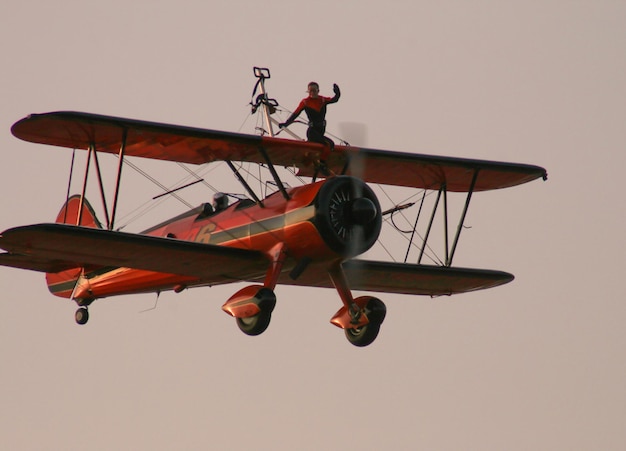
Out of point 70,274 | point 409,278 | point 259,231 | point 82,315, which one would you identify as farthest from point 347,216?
point 70,274

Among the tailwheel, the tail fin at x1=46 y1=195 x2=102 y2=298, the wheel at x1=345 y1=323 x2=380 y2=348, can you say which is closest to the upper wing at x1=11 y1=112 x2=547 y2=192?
the tailwheel

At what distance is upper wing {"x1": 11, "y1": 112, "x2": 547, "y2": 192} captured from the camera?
19.1m

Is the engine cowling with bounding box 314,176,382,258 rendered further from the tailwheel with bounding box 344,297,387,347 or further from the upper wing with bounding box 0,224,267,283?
the upper wing with bounding box 0,224,267,283

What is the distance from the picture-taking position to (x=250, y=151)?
1998cm

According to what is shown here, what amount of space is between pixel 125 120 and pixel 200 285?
3.27 meters

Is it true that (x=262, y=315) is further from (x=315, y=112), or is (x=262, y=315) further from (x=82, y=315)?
(x=82, y=315)

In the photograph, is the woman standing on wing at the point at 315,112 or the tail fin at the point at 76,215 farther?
the tail fin at the point at 76,215

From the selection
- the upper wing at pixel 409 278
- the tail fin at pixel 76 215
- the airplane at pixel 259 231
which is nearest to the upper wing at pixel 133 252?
the airplane at pixel 259 231

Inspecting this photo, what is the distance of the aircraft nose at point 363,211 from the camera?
61.2 ft

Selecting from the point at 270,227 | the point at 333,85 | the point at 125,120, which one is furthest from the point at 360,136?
the point at 125,120

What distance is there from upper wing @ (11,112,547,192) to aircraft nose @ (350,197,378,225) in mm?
1681

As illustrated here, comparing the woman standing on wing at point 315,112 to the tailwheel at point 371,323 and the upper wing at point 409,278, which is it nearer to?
the upper wing at point 409,278

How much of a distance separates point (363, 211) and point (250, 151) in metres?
2.33

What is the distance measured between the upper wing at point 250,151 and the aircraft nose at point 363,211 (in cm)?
168
